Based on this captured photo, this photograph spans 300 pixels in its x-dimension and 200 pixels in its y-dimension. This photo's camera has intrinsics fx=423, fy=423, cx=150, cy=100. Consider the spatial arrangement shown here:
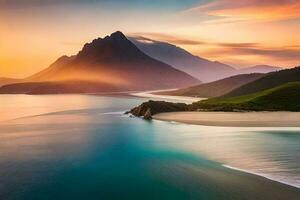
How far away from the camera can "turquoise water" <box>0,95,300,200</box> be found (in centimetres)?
3372

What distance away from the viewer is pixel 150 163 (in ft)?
148

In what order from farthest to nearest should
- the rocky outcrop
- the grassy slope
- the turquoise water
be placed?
1. the grassy slope
2. the rocky outcrop
3. the turquoise water

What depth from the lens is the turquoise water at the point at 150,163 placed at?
111 feet

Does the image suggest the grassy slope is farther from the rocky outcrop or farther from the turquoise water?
the turquoise water

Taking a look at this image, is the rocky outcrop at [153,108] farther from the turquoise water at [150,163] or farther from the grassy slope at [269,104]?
the turquoise water at [150,163]

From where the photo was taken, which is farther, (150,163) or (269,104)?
(269,104)

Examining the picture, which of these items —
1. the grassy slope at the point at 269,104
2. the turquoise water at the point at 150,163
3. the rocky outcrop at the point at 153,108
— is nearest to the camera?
the turquoise water at the point at 150,163

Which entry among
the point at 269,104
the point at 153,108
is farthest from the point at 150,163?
the point at 269,104

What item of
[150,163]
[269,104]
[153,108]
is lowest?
[150,163]

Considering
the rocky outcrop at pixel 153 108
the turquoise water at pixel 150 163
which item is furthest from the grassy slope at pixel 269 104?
the turquoise water at pixel 150 163

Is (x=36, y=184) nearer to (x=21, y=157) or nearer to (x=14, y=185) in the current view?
(x=14, y=185)

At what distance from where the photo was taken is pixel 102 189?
34.8 m

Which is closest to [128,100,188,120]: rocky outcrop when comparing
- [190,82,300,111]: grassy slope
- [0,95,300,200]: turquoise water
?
[190,82,300,111]: grassy slope

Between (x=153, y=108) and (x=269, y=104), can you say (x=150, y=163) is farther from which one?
(x=269, y=104)
